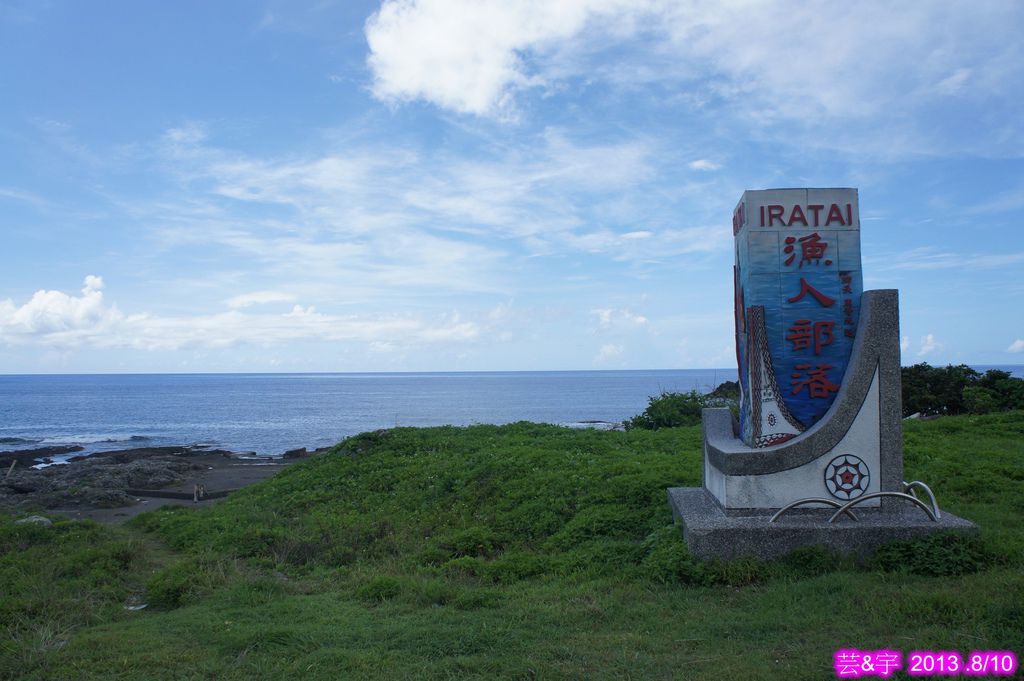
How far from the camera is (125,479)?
2461cm

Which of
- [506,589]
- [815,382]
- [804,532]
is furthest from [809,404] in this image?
[506,589]

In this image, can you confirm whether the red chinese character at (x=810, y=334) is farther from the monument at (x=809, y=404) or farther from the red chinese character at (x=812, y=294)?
the red chinese character at (x=812, y=294)

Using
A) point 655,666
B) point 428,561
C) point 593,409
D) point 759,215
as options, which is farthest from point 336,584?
point 593,409

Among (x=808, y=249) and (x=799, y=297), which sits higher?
(x=808, y=249)

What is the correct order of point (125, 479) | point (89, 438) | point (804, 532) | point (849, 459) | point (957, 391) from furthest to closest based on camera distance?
point (89, 438) < point (125, 479) < point (957, 391) < point (849, 459) < point (804, 532)

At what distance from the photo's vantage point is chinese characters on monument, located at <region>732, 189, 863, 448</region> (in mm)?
7953

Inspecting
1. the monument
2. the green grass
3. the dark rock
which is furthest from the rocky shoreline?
the monument

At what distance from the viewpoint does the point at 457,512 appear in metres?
11.8

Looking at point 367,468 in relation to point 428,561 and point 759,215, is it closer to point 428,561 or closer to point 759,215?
point 428,561

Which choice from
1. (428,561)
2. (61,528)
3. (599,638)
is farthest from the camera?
(61,528)

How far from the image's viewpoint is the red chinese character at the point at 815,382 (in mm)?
7941

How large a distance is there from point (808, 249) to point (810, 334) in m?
0.99

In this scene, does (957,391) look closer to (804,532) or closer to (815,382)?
(815,382)

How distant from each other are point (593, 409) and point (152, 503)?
2085 inches
